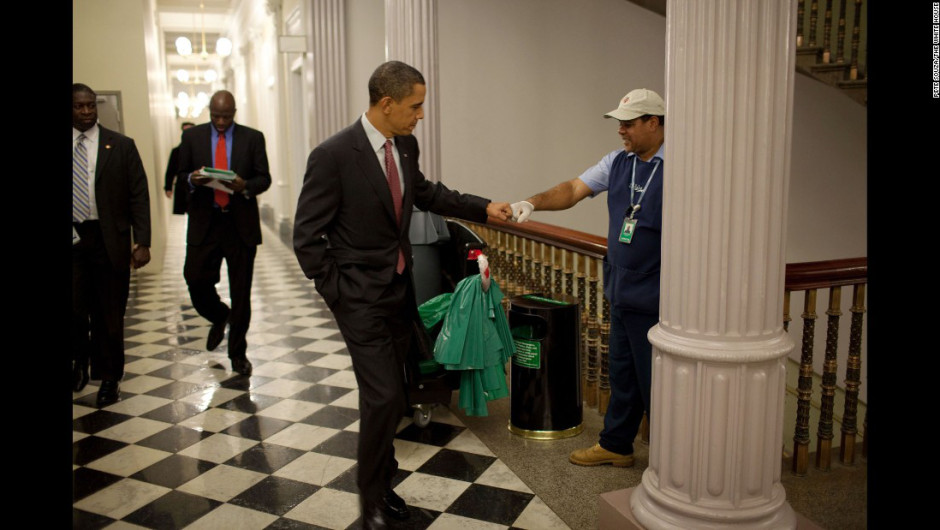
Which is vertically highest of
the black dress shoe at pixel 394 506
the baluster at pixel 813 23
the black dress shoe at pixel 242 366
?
the baluster at pixel 813 23

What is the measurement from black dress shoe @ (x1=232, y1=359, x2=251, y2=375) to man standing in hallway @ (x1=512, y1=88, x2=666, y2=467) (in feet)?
8.56

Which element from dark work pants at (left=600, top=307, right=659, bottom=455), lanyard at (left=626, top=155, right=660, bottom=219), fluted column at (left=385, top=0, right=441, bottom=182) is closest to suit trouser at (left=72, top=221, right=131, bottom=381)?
fluted column at (left=385, top=0, right=441, bottom=182)

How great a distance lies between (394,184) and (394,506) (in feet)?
4.15

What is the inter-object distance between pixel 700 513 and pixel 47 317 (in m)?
2.03

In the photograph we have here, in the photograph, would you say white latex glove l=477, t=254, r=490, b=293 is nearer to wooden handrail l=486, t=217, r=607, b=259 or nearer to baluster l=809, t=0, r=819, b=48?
wooden handrail l=486, t=217, r=607, b=259

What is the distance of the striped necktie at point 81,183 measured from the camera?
4301 millimetres

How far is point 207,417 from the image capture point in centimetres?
432

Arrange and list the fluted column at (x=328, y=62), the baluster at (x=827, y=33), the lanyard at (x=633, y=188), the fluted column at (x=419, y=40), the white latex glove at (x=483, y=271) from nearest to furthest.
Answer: the lanyard at (x=633, y=188) → the white latex glove at (x=483, y=271) → the fluted column at (x=419, y=40) → the baluster at (x=827, y=33) → the fluted column at (x=328, y=62)

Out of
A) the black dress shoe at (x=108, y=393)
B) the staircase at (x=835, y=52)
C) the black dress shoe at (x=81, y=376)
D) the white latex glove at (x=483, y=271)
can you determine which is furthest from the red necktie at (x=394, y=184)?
the staircase at (x=835, y=52)

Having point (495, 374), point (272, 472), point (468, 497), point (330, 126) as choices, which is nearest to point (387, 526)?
point (468, 497)

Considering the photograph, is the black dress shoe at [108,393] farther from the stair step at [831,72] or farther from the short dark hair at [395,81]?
the stair step at [831,72]

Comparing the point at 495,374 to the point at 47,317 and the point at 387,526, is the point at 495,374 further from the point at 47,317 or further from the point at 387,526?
the point at 47,317

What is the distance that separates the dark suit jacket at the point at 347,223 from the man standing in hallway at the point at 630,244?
2.13ft

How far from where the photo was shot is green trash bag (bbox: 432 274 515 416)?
3.67m
